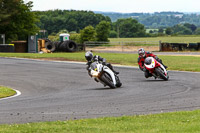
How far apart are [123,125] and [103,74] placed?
8.09m

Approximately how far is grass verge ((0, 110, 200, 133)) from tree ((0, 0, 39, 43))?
181 feet

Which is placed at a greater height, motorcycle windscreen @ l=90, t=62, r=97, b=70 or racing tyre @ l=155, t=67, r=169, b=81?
motorcycle windscreen @ l=90, t=62, r=97, b=70

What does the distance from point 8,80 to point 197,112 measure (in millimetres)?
12748

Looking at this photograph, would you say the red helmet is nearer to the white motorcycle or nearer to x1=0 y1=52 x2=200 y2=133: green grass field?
the white motorcycle

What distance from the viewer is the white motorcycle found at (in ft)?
53.2

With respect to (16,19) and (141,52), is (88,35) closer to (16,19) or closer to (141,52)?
(16,19)

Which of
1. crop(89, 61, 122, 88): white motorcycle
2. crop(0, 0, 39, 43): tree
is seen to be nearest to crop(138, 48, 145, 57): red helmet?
crop(89, 61, 122, 88): white motorcycle

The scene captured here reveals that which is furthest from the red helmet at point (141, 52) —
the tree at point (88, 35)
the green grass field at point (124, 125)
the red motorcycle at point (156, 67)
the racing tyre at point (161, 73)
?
the tree at point (88, 35)

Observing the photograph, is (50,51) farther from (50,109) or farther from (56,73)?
(50,109)

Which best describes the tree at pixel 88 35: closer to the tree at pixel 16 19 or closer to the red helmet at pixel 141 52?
the tree at pixel 16 19

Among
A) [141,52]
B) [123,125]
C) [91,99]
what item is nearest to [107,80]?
[141,52]

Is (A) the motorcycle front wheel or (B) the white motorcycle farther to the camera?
(A) the motorcycle front wheel

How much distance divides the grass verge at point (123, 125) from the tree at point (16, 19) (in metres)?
55.1

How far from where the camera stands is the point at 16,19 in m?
68.2
